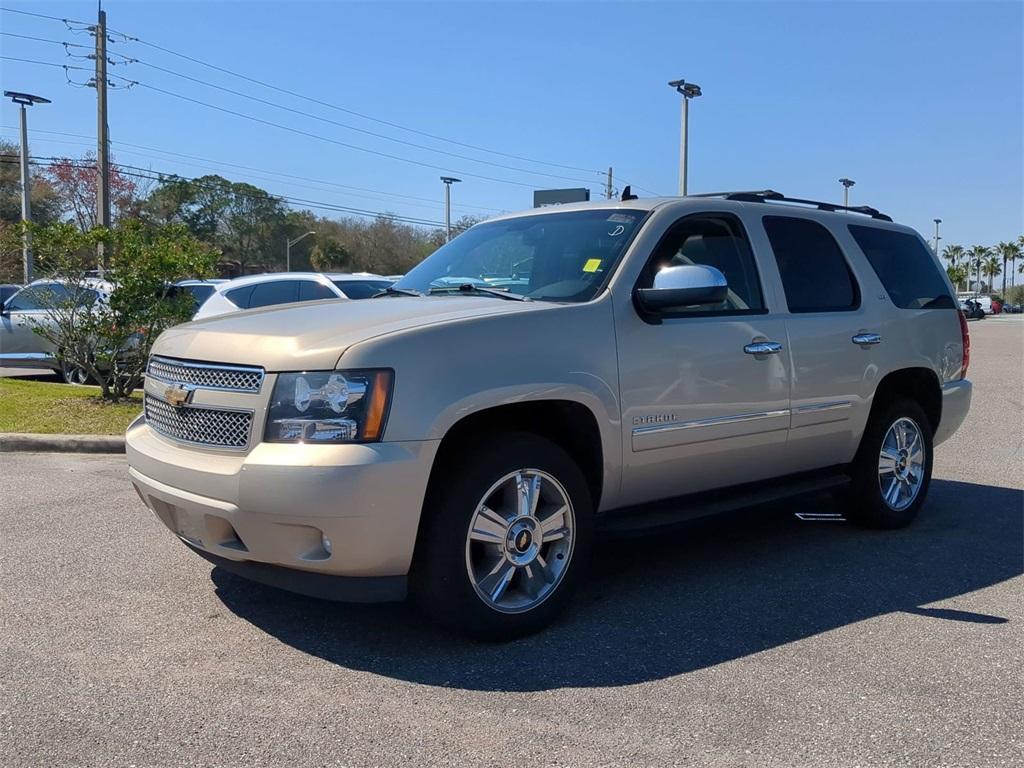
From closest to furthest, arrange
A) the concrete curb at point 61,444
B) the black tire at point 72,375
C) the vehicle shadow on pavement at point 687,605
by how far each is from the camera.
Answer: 1. the vehicle shadow on pavement at point 687,605
2. the concrete curb at point 61,444
3. the black tire at point 72,375

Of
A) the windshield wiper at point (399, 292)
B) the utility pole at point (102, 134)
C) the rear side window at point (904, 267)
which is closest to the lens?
the windshield wiper at point (399, 292)

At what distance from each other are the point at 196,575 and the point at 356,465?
1.84 m

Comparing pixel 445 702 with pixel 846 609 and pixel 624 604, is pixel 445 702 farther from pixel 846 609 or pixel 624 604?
pixel 846 609

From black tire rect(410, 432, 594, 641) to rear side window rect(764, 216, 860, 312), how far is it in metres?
2.06

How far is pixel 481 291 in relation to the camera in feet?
→ 15.1

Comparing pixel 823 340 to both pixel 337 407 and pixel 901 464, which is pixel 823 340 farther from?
pixel 337 407

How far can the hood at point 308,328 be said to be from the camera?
360 centimetres

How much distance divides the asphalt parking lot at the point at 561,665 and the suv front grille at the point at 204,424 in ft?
2.83

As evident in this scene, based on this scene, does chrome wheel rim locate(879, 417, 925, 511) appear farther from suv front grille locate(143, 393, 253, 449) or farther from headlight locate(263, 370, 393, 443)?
suv front grille locate(143, 393, 253, 449)

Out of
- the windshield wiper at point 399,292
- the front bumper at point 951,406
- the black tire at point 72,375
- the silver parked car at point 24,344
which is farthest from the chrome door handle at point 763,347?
the silver parked car at point 24,344

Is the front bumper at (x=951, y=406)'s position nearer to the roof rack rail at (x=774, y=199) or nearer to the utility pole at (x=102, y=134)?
the roof rack rail at (x=774, y=199)

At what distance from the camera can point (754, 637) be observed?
13.2 ft

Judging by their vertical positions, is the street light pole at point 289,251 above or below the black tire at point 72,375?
above

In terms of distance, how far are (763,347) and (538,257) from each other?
1272 millimetres
